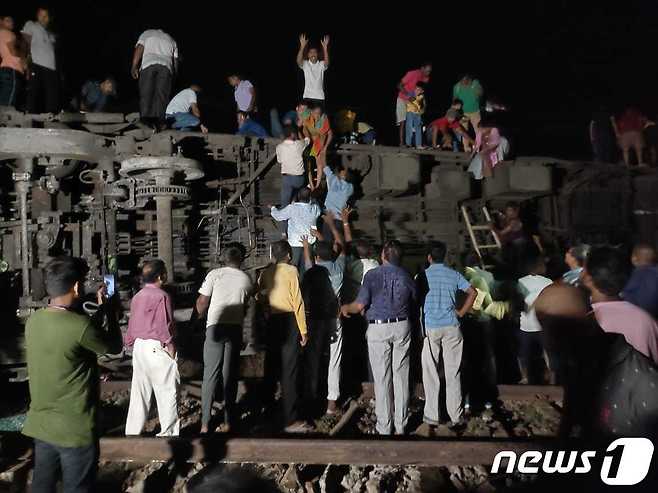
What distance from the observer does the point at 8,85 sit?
8.91 m

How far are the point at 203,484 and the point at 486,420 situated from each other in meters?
5.18

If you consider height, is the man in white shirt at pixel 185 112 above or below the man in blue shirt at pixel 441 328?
above

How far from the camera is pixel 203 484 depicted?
159cm

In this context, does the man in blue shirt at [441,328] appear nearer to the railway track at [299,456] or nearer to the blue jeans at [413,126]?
the railway track at [299,456]

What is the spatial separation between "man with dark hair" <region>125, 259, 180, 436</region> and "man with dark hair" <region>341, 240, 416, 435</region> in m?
2.12

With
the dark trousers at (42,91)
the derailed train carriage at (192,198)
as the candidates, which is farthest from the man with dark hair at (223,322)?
the dark trousers at (42,91)

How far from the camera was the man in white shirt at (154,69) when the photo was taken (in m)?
8.79

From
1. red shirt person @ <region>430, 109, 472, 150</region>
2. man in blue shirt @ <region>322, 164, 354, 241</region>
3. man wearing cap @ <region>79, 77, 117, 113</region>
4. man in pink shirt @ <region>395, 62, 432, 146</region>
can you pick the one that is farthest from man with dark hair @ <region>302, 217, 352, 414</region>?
man wearing cap @ <region>79, 77, 117, 113</region>

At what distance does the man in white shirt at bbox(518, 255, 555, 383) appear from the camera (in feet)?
20.7

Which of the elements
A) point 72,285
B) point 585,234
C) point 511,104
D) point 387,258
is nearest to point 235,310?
point 387,258

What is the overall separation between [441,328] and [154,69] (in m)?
7.38

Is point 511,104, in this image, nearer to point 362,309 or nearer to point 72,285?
point 362,309

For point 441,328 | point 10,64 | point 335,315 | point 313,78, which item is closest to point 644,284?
point 441,328

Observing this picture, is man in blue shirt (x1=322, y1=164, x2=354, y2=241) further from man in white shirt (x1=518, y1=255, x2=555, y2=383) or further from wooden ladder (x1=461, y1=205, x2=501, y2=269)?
man in white shirt (x1=518, y1=255, x2=555, y2=383)
